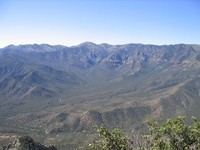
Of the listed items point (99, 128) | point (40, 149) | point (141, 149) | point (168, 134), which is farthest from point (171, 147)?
point (40, 149)

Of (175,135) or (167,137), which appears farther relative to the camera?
(167,137)

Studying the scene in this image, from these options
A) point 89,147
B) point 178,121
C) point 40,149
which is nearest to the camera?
point 178,121

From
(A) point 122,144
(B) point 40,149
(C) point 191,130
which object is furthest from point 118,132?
(B) point 40,149

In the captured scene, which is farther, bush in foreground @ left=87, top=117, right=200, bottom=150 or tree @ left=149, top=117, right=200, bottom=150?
bush in foreground @ left=87, top=117, right=200, bottom=150

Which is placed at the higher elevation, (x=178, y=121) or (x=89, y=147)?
(x=178, y=121)

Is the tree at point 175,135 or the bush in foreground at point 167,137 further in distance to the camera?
the bush in foreground at point 167,137

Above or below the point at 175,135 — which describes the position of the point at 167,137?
below

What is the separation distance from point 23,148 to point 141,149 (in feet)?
329

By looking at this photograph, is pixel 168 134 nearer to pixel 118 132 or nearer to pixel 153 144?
pixel 153 144

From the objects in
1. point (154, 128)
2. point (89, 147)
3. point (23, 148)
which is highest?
point (154, 128)

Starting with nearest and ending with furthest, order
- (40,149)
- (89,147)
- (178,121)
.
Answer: (178,121), (89,147), (40,149)

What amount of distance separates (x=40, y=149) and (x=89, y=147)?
97091mm

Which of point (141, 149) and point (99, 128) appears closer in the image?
point (99, 128)

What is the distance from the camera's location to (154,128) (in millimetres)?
45781
